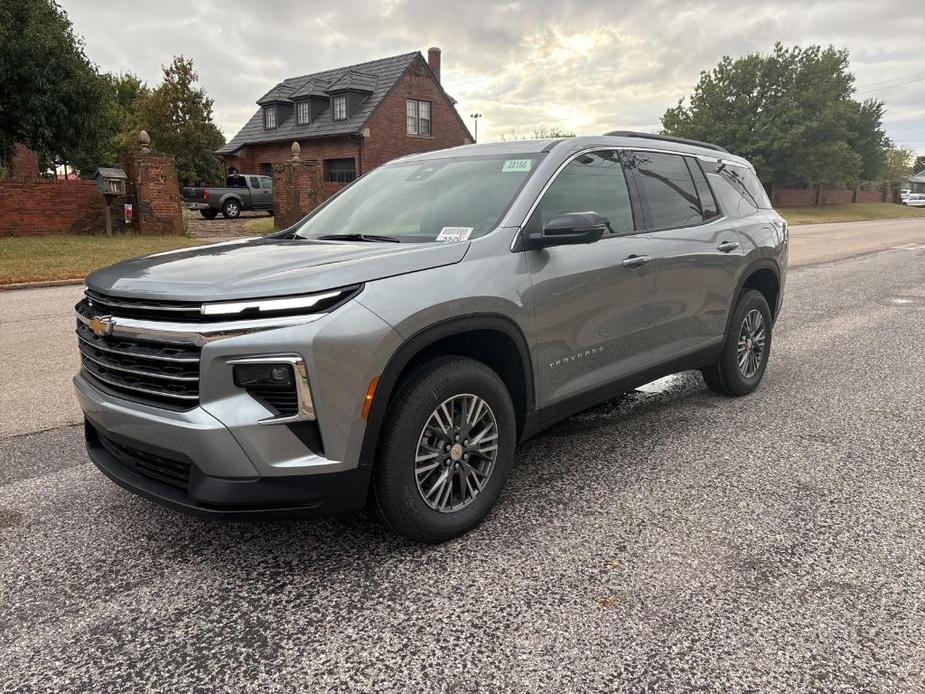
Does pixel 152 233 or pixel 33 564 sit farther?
pixel 152 233

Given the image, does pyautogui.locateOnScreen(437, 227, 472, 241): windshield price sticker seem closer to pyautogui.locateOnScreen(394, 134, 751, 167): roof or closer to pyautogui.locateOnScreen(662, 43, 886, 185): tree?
pyautogui.locateOnScreen(394, 134, 751, 167): roof

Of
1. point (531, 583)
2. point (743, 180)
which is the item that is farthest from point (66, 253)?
point (531, 583)

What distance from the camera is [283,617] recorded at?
2625 millimetres

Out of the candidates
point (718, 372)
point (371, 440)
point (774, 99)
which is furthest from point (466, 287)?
point (774, 99)

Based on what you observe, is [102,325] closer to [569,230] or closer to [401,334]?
[401,334]

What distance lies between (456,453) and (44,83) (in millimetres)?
22208

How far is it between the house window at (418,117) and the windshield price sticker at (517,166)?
35.3m

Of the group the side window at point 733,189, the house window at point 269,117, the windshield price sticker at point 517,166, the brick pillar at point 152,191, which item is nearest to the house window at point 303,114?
the house window at point 269,117

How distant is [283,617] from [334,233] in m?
2.11

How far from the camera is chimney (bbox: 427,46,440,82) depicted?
41434mm

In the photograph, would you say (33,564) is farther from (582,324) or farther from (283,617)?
(582,324)

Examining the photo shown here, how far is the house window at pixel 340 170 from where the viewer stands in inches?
1433

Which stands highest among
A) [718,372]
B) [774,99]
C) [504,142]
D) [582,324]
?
[774,99]

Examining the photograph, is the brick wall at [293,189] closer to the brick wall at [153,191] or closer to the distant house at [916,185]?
the brick wall at [153,191]
